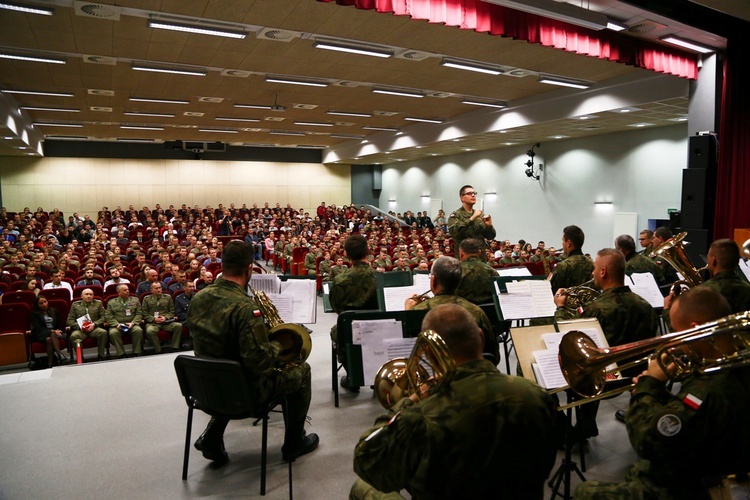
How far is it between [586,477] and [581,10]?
5.42 metres

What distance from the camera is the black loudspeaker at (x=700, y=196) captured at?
7.83m

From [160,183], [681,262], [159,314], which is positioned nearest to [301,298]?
[681,262]

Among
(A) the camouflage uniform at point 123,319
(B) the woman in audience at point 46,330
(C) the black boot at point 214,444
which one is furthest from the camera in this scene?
(A) the camouflage uniform at point 123,319

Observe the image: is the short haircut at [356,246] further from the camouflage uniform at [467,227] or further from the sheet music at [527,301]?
the camouflage uniform at [467,227]

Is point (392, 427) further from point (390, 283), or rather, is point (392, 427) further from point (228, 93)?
point (228, 93)

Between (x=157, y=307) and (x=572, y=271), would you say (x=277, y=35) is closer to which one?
(x=157, y=307)

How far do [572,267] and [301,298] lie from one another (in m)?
2.48

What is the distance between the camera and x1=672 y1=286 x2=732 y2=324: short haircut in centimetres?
188

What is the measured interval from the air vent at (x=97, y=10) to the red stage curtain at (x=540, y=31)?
136 inches

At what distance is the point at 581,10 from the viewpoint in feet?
19.8

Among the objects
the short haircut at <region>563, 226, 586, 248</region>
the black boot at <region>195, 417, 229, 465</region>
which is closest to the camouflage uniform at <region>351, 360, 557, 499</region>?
the black boot at <region>195, 417, 229, 465</region>

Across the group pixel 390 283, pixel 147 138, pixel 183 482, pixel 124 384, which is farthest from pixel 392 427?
pixel 147 138

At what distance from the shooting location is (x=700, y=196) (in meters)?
7.88

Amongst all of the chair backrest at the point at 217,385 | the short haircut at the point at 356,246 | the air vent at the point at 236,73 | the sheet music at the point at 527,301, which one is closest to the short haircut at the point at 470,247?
the sheet music at the point at 527,301
